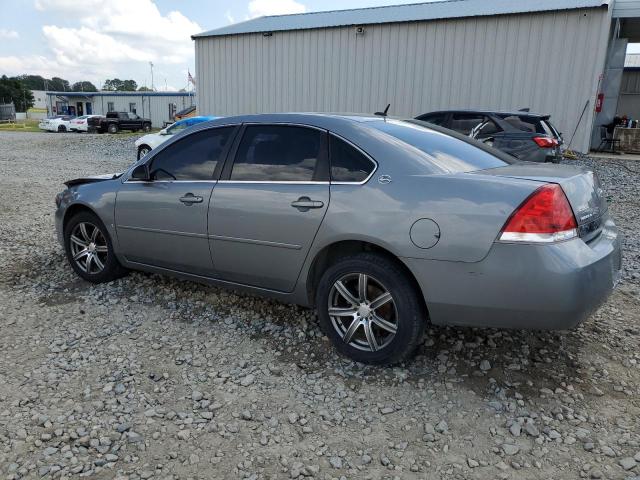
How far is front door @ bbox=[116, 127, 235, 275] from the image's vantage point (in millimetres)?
3883

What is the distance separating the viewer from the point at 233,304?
4281 millimetres

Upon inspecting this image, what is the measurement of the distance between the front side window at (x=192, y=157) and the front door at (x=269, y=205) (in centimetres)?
19

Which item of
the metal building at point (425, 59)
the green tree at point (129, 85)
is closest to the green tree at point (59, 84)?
the green tree at point (129, 85)

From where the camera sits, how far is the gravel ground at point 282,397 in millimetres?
2459

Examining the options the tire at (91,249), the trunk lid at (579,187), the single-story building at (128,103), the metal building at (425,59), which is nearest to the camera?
the trunk lid at (579,187)

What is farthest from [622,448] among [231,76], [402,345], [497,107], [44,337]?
[231,76]

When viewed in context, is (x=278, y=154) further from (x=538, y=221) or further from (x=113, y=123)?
(x=113, y=123)

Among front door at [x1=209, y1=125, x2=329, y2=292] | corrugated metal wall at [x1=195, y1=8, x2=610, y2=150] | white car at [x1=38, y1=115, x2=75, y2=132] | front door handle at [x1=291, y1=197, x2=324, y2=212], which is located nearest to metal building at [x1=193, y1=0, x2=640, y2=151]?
corrugated metal wall at [x1=195, y1=8, x2=610, y2=150]

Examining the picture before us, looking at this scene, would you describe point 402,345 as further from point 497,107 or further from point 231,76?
point 231,76

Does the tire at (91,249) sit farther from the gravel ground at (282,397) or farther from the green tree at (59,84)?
the green tree at (59,84)

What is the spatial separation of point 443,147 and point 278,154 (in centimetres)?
112

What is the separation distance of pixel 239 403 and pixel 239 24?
2120cm

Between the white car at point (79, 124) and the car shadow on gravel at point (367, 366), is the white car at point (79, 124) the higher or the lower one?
the higher one

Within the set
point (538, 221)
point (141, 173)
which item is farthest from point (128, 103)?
point (538, 221)
